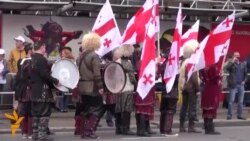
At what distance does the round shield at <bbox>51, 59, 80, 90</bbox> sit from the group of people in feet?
0.57

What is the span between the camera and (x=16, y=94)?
45.7ft

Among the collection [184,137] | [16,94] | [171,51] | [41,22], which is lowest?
[184,137]

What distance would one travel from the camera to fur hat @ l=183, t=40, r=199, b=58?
14.9 metres

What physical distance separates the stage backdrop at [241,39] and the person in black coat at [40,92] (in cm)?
1068

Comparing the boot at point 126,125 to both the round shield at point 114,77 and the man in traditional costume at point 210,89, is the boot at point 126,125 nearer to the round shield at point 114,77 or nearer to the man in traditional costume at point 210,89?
the round shield at point 114,77

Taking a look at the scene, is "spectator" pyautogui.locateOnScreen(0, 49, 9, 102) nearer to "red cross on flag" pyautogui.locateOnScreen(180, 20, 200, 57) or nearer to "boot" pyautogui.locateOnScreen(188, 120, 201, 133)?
"red cross on flag" pyautogui.locateOnScreen(180, 20, 200, 57)

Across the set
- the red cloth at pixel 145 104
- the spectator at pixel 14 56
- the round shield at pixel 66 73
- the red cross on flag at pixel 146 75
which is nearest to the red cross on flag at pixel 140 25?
the red cross on flag at pixel 146 75

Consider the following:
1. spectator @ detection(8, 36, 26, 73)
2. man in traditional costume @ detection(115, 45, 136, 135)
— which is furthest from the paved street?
spectator @ detection(8, 36, 26, 73)

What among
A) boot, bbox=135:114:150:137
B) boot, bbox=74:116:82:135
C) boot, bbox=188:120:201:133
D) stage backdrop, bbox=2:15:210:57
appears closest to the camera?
boot, bbox=74:116:82:135

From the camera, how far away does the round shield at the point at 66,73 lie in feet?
44.1

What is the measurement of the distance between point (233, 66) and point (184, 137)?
4389 millimetres

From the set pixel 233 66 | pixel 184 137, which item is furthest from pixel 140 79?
pixel 233 66

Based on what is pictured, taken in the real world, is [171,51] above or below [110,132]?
above

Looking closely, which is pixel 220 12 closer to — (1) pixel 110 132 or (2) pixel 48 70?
(1) pixel 110 132
